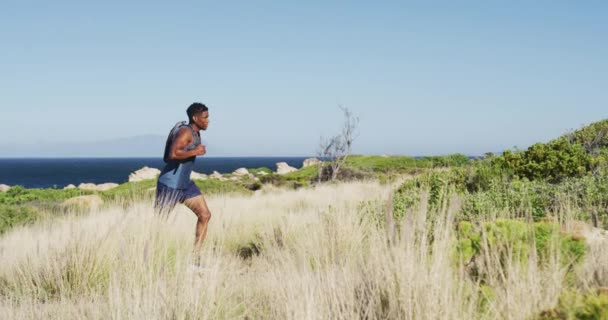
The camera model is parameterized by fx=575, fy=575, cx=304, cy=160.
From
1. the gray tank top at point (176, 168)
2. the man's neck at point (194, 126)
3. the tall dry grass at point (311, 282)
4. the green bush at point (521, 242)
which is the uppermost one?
the man's neck at point (194, 126)

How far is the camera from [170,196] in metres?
6.78

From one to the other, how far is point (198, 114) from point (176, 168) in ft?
2.42

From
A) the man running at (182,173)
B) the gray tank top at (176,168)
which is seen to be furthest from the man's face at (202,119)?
the gray tank top at (176,168)

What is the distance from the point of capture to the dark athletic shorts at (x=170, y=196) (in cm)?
670

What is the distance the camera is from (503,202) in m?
8.07

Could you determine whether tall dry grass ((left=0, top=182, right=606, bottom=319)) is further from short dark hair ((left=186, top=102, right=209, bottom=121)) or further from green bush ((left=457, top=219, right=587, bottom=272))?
short dark hair ((left=186, top=102, right=209, bottom=121))

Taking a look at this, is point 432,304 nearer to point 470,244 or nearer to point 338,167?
point 470,244

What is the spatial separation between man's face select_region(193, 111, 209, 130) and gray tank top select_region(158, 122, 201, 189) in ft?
0.62

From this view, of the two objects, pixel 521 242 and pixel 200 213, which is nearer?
pixel 521 242

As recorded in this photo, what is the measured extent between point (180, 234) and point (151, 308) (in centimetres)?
462

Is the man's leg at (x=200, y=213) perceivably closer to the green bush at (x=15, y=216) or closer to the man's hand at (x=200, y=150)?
the man's hand at (x=200, y=150)

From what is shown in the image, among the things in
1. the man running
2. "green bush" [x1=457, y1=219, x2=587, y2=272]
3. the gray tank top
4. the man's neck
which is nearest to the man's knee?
the man running

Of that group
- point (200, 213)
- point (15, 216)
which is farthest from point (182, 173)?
point (15, 216)

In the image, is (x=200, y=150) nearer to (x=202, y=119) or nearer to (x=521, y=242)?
(x=202, y=119)
